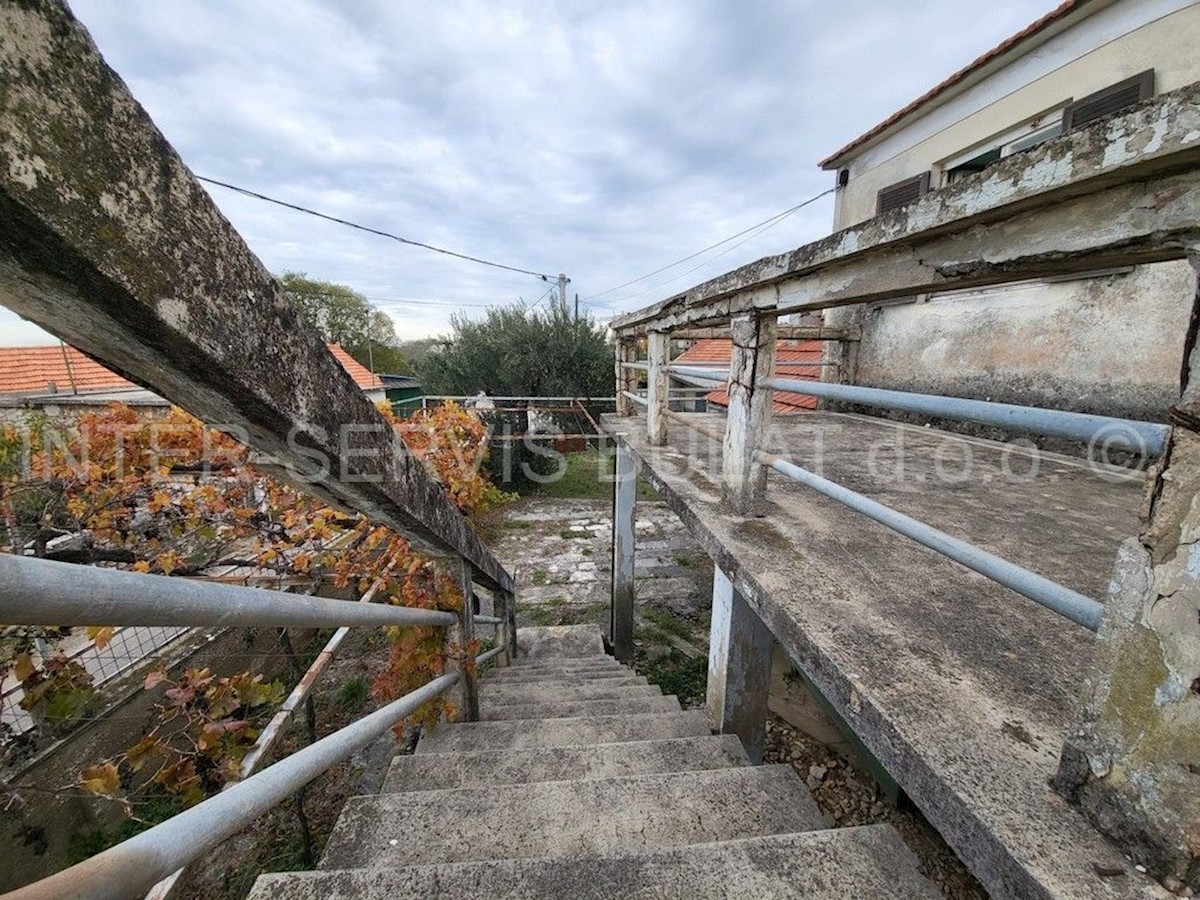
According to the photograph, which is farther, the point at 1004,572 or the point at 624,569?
the point at 624,569

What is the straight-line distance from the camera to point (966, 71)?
449 cm

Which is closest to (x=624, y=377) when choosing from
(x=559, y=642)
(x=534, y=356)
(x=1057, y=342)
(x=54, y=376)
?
(x=559, y=642)

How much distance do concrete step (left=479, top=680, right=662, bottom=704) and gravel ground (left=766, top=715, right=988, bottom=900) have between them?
54.5 inches

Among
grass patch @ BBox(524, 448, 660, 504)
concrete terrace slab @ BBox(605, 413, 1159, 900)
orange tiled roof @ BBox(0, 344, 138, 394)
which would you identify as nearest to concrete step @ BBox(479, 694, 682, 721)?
→ concrete terrace slab @ BBox(605, 413, 1159, 900)

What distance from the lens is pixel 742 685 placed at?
7.05 ft

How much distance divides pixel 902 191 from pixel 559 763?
6677 millimetres

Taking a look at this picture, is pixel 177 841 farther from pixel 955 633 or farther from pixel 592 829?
pixel 955 633

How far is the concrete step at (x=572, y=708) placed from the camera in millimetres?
2615

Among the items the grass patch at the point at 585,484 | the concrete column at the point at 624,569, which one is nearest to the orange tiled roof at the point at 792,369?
the concrete column at the point at 624,569

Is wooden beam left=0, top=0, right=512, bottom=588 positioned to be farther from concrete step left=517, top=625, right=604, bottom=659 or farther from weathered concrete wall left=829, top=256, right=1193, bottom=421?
weathered concrete wall left=829, top=256, right=1193, bottom=421

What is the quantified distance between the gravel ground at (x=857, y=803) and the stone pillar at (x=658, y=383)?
8.55ft

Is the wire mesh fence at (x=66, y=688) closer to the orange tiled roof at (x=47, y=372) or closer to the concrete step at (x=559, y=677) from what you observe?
the concrete step at (x=559, y=677)

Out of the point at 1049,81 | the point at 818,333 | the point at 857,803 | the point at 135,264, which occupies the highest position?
the point at 1049,81

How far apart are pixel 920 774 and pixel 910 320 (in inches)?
211
